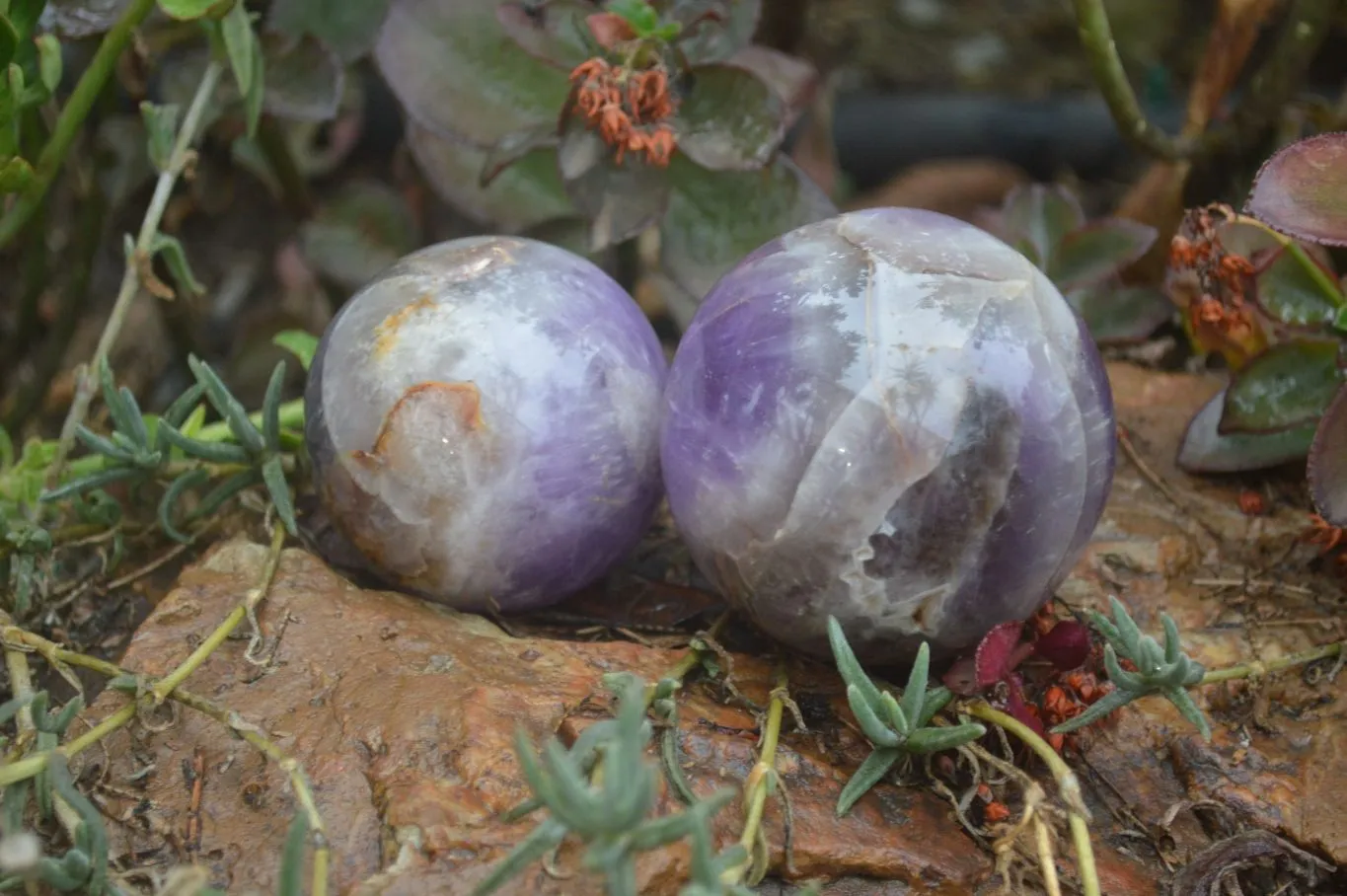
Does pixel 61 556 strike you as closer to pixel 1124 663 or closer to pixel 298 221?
pixel 298 221

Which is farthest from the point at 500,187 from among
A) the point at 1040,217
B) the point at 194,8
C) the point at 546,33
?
the point at 1040,217

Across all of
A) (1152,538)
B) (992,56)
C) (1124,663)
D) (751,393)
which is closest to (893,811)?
(1124,663)

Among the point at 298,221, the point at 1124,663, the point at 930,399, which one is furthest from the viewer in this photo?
the point at 298,221

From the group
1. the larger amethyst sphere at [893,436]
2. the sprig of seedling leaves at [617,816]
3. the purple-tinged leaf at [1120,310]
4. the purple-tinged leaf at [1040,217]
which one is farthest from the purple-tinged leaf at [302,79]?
the sprig of seedling leaves at [617,816]

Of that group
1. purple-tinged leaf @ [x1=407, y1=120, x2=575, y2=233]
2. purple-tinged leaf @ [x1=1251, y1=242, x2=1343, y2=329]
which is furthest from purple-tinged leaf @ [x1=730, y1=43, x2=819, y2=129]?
purple-tinged leaf @ [x1=1251, y1=242, x2=1343, y2=329]

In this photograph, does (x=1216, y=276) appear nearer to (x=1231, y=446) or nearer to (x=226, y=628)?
(x=1231, y=446)

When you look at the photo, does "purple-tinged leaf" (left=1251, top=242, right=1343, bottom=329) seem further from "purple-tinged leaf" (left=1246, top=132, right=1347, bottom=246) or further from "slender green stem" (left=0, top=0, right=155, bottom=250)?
"slender green stem" (left=0, top=0, right=155, bottom=250)

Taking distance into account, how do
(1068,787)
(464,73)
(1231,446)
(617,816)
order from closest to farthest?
(617,816)
(1068,787)
(1231,446)
(464,73)
